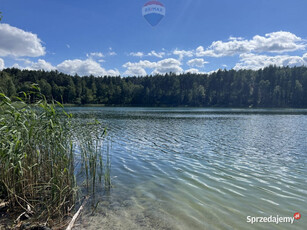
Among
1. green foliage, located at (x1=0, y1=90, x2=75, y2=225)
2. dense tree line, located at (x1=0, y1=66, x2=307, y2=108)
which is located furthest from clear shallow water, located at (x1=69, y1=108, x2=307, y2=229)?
dense tree line, located at (x1=0, y1=66, x2=307, y2=108)

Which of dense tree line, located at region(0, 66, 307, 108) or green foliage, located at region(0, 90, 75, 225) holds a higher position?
dense tree line, located at region(0, 66, 307, 108)

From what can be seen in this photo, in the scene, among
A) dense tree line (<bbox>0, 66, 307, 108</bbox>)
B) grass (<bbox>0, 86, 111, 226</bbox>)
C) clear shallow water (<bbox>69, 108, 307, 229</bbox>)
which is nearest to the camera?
grass (<bbox>0, 86, 111, 226</bbox>)

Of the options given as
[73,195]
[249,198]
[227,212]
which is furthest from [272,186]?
[73,195]

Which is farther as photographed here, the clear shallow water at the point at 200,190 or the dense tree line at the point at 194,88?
the dense tree line at the point at 194,88

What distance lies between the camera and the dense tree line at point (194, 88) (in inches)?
5133

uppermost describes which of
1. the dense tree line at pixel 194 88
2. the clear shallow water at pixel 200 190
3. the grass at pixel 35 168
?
the dense tree line at pixel 194 88

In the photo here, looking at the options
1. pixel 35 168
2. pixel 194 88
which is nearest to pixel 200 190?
pixel 35 168

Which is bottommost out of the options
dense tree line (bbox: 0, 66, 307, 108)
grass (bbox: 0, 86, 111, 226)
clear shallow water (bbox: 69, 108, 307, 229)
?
clear shallow water (bbox: 69, 108, 307, 229)

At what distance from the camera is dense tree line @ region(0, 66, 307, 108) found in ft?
428

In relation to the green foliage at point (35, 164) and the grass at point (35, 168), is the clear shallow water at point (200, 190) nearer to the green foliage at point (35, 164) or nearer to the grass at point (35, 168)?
the grass at point (35, 168)

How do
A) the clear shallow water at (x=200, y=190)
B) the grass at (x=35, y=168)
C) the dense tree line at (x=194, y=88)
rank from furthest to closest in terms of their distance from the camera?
1. the dense tree line at (x=194, y=88)
2. the clear shallow water at (x=200, y=190)
3. the grass at (x=35, y=168)

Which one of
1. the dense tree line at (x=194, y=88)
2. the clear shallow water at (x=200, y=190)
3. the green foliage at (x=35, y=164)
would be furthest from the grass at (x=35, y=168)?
the dense tree line at (x=194, y=88)

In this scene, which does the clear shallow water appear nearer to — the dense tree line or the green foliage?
the green foliage

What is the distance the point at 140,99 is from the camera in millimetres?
156375
